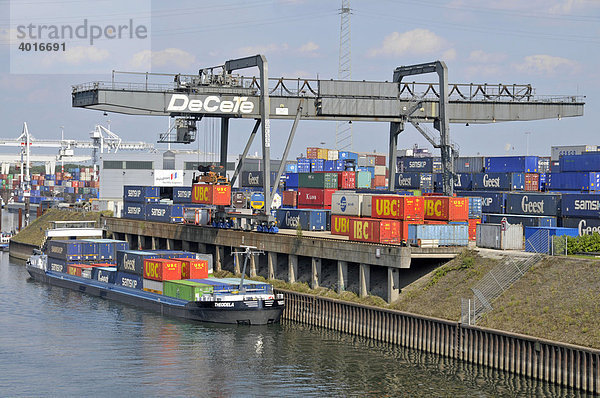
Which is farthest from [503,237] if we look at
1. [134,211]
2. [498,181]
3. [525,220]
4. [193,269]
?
[134,211]

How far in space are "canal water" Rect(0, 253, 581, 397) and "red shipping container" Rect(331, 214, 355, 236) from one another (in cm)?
940

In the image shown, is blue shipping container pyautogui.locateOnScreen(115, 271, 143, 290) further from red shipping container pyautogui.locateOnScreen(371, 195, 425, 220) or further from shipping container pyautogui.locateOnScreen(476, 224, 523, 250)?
shipping container pyautogui.locateOnScreen(476, 224, 523, 250)

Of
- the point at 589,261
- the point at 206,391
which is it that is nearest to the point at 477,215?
the point at 589,261

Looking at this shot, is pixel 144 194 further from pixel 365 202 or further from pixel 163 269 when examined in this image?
pixel 365 202

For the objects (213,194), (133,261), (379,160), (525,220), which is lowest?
Answer: (133,261)

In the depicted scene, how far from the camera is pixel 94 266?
85812 mm

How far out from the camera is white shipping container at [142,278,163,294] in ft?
231

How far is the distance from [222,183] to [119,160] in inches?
2835

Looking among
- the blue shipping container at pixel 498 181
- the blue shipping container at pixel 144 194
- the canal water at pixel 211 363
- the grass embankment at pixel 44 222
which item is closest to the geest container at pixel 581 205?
the blue shipping container at pixel 498 181

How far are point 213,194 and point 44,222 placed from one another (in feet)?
191

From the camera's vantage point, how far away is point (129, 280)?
248 feet

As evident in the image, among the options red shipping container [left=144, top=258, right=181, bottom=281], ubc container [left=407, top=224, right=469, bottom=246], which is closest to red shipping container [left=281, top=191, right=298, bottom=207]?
red shipping container [left=144, top=258, right=181, bottom=281]

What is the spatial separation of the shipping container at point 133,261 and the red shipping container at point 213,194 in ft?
25.3

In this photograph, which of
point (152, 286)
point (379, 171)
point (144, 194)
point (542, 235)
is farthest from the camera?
point (379, 171)
